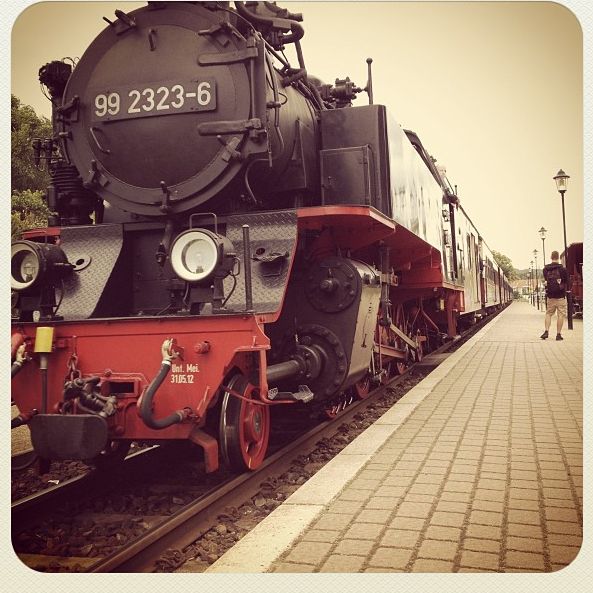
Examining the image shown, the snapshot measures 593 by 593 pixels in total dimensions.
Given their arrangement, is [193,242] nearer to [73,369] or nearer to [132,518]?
[73,369]

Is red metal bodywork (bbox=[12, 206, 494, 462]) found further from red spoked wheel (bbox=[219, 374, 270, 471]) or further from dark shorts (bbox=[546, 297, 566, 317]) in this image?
dark shorts (bbox=[546, 297, 566, 317])

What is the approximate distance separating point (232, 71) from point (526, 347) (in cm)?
671

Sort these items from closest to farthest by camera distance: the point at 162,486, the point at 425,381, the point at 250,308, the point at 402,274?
the point at 250,308 < the point at 162,486 < the point at 425,381 < the point at 402,274

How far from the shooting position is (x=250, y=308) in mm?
3410

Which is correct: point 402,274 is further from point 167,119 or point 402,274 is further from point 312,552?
point 312,552

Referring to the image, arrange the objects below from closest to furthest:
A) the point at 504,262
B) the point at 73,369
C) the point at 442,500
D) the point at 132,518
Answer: the point at 442,500 < the point at 132,518 < the point at 73,369 < the point at 504,262

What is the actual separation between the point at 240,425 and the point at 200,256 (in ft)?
3.24

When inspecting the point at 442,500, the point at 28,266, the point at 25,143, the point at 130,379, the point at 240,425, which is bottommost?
the point at 442,500

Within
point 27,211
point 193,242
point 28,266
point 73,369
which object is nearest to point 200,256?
point 193,242

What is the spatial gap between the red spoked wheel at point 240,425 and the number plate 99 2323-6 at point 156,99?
1667 millimetres

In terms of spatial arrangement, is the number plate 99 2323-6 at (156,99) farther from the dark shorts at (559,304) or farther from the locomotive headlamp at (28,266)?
the dark shorts at (559,304)

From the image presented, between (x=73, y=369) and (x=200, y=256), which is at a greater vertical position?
(x=200, y=256)

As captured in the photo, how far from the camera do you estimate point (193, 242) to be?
3391 millimetres

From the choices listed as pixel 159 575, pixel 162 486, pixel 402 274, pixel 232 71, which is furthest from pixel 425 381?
pixel 159 575
